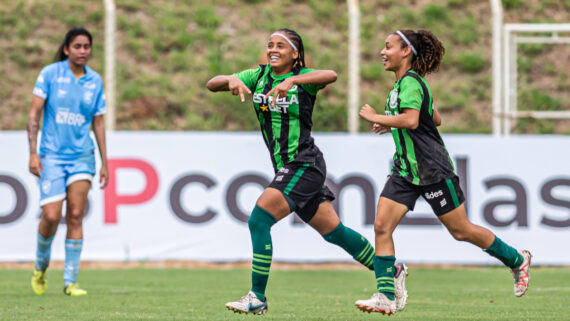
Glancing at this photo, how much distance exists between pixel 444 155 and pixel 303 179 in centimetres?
100

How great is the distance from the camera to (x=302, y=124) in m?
6.91

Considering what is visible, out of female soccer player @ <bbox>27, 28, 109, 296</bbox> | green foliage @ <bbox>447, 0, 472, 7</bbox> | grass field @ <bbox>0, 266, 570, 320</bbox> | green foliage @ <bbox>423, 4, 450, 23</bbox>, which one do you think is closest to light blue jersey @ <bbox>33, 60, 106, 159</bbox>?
female soccer player @ <bbox>27, 28, 109, 296</bbox>

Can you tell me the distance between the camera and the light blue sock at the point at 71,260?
8789 mm

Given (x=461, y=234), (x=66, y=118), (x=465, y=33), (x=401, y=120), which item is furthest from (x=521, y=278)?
(x=465, y=33)

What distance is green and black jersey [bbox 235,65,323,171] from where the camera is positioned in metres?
6.86

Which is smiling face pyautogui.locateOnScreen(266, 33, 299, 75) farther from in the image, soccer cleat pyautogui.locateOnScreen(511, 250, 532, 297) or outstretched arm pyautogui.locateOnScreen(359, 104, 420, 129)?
soccer cleat pyautogui.locateOnScreen(511, 250, 532, 297)

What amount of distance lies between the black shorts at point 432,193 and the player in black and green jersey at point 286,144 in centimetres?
59

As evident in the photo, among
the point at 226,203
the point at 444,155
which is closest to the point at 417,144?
the point at 444,155

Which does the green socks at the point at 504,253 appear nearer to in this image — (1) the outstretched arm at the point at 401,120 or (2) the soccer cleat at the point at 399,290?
(2) the soccer cleat at the point at 399,290

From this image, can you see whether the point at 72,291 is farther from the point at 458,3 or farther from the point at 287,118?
the point at 458,3

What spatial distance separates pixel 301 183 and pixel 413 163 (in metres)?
0.81

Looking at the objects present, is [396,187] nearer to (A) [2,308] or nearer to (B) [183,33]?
(A) [2,308]

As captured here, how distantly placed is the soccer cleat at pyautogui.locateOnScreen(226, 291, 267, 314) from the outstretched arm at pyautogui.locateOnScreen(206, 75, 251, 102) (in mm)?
1335

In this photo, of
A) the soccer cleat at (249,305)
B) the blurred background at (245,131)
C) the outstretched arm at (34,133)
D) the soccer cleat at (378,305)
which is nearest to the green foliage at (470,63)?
the blurred background at (245,131)
